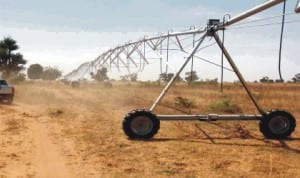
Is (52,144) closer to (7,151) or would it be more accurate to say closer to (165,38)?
(7,151)

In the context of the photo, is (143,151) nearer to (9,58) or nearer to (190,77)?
(190,77)

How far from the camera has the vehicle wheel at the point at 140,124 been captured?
15.3 meters

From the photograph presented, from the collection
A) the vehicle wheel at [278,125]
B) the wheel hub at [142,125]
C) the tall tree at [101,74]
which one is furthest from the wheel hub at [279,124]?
the tall tree at [101,74]

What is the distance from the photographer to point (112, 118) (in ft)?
72.6

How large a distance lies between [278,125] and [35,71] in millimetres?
102587

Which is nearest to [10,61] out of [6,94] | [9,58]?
[9,58]

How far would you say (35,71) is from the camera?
11456 cm

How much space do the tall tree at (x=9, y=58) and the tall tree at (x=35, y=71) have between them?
4700 cm

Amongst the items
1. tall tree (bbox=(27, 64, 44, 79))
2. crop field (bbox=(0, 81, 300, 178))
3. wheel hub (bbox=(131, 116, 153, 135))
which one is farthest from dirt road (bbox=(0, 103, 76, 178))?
tall tree (bbox=(27, 64, 44, 79))

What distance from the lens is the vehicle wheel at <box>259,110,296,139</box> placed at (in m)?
16.1

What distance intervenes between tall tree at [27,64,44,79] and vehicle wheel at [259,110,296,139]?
3901 inches

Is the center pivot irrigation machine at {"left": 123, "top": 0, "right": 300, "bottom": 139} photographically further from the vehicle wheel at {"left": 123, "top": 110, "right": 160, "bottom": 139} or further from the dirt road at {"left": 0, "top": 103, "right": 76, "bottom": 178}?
the dirt road at {"left": 0, "top": 103, "right": 76, "bottom": 178}

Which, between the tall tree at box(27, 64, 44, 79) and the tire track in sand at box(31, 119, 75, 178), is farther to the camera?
the tall tree at box(27, 64, 44, 79)

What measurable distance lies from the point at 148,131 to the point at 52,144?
2.75 metres
